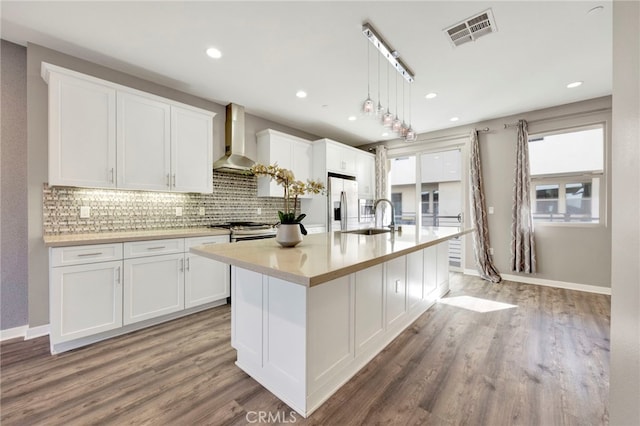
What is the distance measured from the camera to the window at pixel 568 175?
365 centimetres

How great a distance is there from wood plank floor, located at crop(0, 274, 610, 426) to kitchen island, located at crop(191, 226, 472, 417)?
0.11m

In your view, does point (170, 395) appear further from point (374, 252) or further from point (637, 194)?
point (637, 194)

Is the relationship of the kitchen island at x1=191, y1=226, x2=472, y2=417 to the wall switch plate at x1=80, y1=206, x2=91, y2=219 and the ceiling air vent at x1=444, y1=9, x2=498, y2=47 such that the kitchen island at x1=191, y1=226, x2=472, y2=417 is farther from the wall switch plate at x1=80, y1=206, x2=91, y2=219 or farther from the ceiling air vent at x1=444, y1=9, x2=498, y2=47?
the wall switch plate at x1=80, y1=206, x2=91, y2=219

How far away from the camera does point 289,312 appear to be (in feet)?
4.78

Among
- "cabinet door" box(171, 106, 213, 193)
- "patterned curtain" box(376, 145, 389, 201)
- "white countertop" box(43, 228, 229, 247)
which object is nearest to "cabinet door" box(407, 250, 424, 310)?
"white countertop" box(43, 228, 229, 247)

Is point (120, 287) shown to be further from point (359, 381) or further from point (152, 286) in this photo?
point (359, 381)

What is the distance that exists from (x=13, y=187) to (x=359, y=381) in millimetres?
3410

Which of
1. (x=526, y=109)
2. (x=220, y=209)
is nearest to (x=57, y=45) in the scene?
(x=220, y=209)

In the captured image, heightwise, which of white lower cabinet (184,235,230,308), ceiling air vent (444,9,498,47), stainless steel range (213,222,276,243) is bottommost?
white lower cabinet (184,235,230,308)

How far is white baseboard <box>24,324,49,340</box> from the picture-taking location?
229 centimetres

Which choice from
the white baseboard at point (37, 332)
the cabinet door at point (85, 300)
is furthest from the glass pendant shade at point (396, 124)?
the white baseboard at point (37, 332)

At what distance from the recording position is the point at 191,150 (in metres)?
3.08

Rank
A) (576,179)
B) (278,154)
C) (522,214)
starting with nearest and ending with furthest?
(576,179) → (522,214) → (278,154)

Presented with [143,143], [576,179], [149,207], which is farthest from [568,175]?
[149,207]
